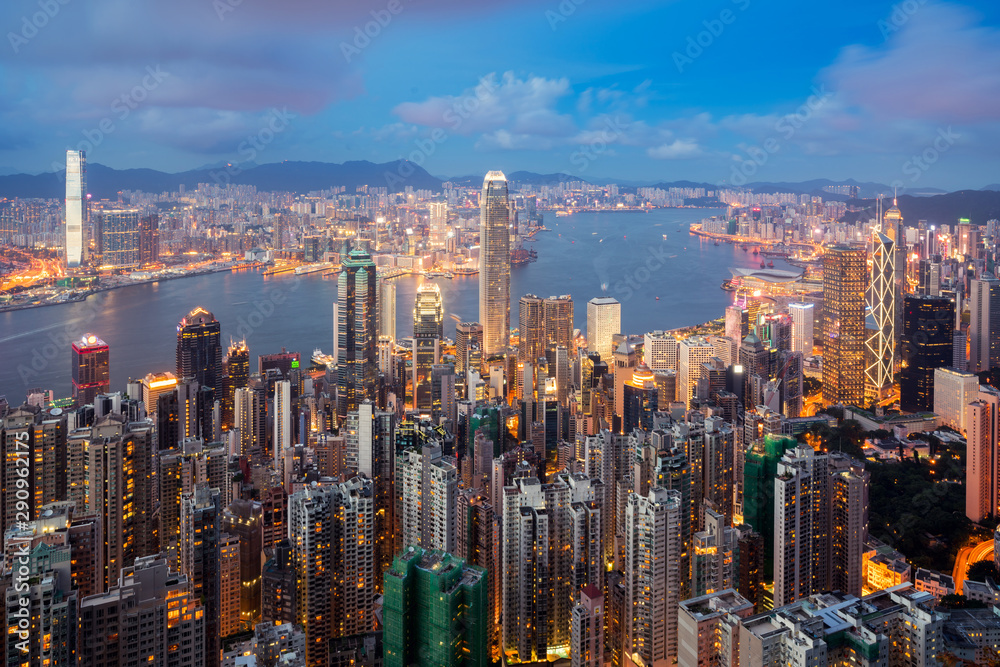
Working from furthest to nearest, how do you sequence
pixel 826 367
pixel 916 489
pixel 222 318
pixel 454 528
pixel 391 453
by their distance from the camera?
pixel 222 318 → pixel 826 367 → pixel 916 489 → pixel 391 453 → pixel 454 528

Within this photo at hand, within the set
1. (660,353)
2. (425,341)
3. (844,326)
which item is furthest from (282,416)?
(844,326)

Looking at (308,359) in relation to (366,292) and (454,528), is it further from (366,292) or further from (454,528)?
(454,528)

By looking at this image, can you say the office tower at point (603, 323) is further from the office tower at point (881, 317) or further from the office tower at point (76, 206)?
the office tower at point (76, 206)

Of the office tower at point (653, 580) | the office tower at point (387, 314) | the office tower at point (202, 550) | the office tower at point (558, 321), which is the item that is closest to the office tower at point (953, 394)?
the office tower at point (558, 321)

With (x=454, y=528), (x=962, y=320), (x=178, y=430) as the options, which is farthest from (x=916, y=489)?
(x=178, y=430)

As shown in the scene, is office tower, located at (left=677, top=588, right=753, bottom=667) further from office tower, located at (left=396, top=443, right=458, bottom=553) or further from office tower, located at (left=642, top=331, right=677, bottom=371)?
office tower, located at (left=642, top=331, right=677, bottom=371)

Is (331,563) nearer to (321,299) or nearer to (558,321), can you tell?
(558,321)
